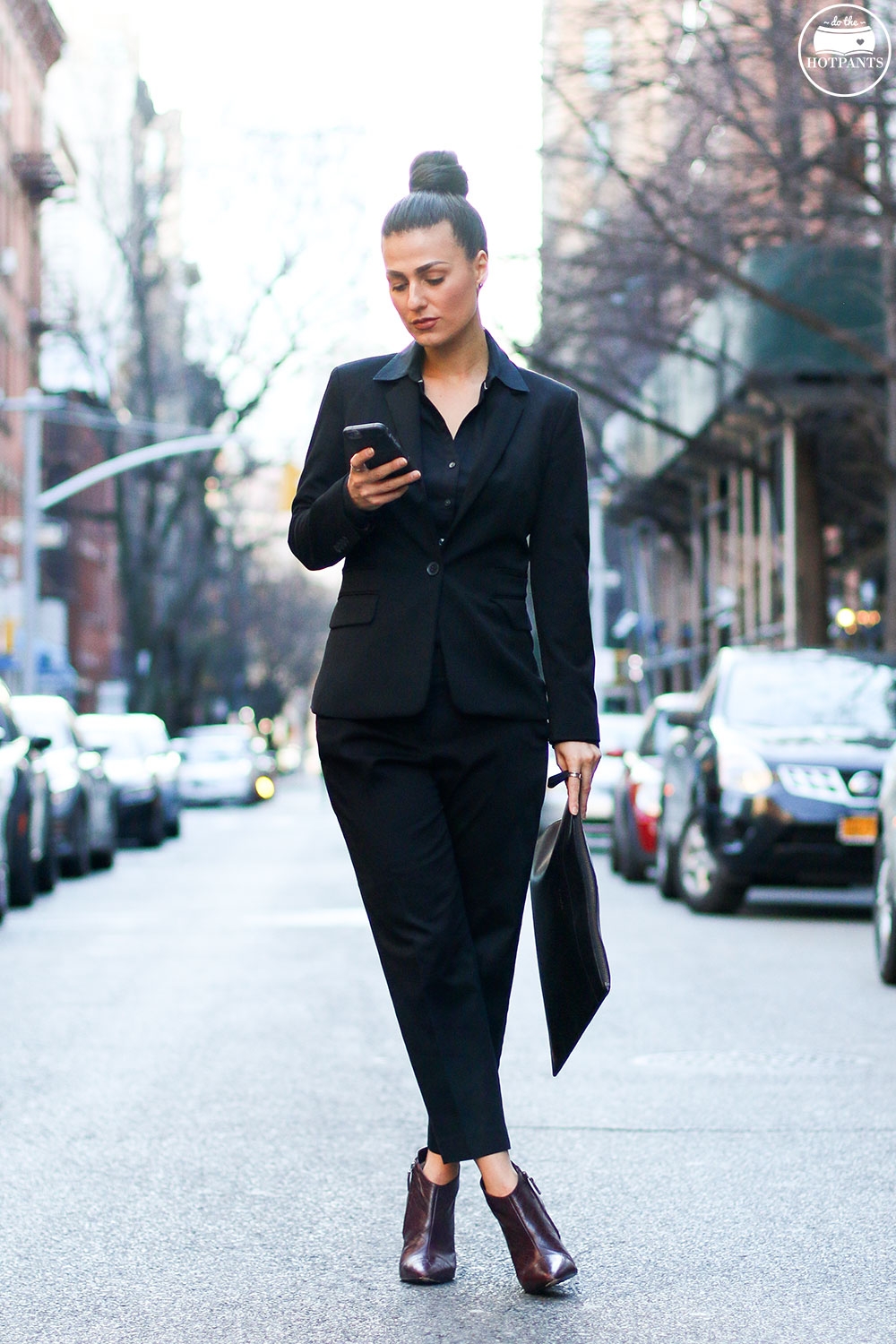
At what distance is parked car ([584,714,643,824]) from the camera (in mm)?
24031

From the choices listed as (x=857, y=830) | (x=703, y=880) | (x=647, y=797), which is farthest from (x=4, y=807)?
(x=647, y=797)

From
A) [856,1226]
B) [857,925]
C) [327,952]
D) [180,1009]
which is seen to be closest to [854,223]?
[857,925]

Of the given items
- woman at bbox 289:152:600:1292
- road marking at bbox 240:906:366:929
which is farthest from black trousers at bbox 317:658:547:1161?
road marking at bbox 240:906:366:929

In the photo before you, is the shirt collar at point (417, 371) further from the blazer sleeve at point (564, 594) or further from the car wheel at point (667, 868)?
the car wheel at point (667, 868)

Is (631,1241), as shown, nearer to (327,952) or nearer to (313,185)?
(327,952)

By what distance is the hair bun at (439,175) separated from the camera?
15.3ft

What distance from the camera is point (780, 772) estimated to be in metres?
14.4

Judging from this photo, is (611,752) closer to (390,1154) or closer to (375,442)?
(390,1154)

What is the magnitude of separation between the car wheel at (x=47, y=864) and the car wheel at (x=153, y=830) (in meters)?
8.60

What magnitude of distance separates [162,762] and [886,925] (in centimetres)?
1852

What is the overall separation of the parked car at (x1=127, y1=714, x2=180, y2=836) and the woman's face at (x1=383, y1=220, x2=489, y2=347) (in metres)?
22.3

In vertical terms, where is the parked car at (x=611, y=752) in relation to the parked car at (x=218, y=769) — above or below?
above

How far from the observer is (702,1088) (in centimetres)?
745

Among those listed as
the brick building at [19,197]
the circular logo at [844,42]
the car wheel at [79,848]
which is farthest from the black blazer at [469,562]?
the brick building at [19,197]
